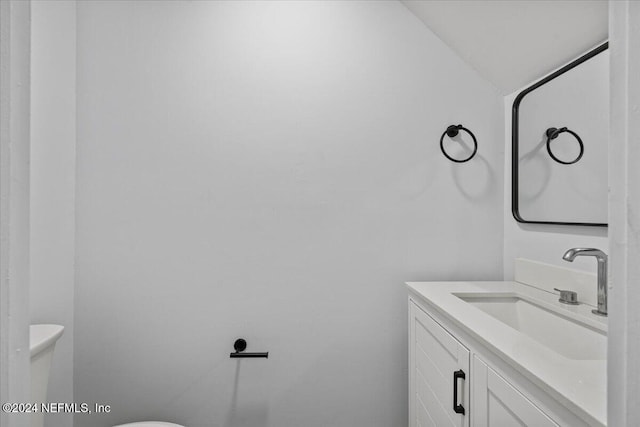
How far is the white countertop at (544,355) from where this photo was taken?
25.9 inches

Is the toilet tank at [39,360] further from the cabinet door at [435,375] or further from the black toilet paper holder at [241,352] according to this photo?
the cabinet door at [435,375]

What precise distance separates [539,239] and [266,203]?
3.85ft

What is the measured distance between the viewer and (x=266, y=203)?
175 cm

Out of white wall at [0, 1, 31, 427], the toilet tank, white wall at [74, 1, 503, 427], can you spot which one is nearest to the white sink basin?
white wall at [74, 1, 503, 427]

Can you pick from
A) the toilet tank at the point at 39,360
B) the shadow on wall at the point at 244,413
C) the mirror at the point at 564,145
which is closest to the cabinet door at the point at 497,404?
the mirror at the point at 564,145

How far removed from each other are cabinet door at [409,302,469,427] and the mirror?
0.62 metres

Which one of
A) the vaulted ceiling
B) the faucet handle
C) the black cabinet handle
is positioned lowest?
the black cabinet handle

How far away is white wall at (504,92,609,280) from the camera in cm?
129

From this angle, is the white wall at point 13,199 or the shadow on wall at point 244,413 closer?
the white wall at point 13,199

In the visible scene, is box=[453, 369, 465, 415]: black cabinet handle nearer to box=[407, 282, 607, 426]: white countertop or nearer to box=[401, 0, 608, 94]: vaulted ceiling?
box=[407, 282, 607, 426]: white countertop

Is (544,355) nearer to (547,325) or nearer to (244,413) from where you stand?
(547,325)

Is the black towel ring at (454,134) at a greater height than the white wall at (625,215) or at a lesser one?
greater

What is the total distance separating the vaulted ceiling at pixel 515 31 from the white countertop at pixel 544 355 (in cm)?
90

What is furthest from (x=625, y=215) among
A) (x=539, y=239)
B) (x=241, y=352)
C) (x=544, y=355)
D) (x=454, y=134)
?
(x=241, y=352)
